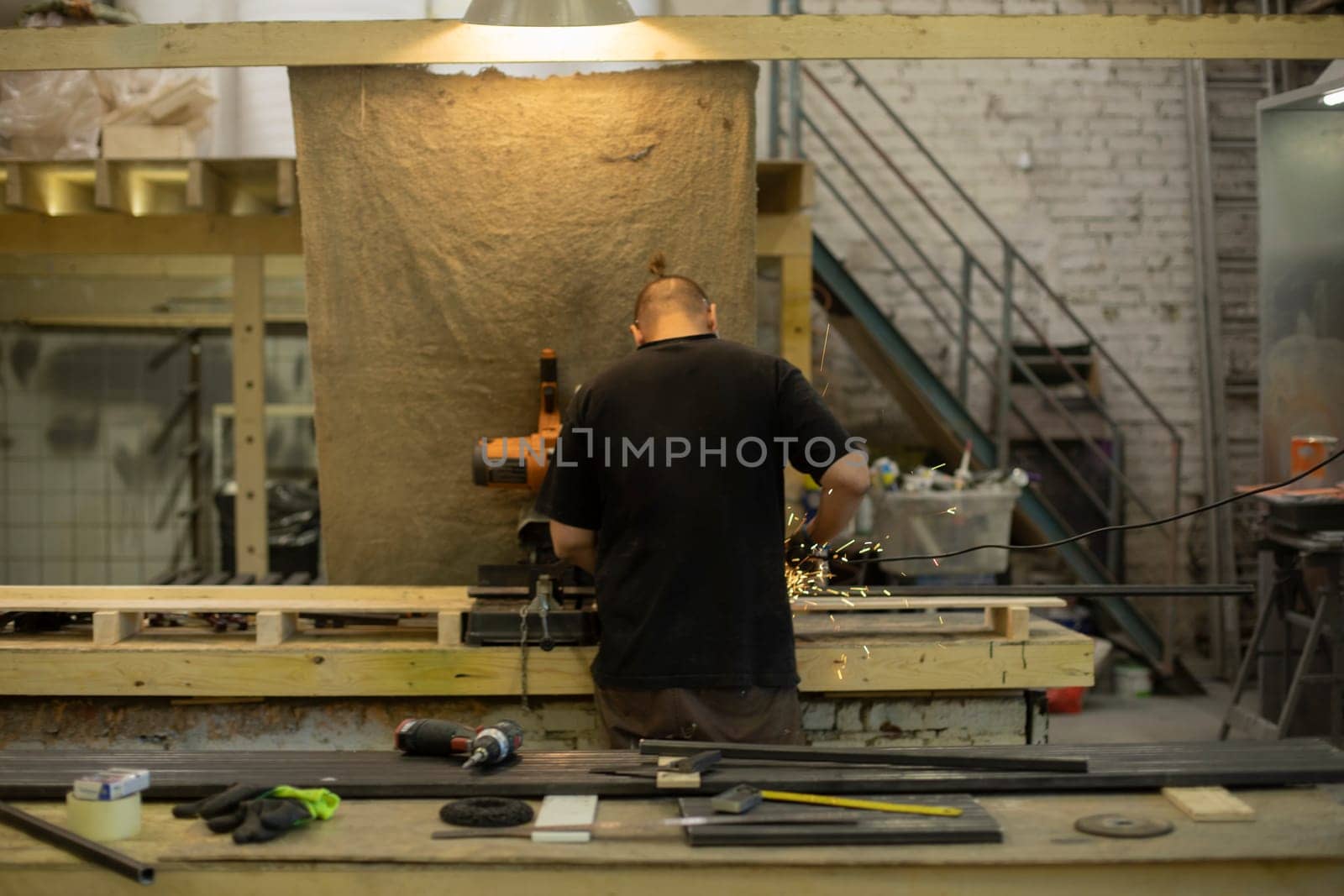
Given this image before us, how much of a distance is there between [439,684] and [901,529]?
3.37 metres

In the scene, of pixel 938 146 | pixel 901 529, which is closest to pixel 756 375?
pixel 901 529

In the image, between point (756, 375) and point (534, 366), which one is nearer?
point (756, 375)

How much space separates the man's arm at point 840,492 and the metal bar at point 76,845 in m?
1.55

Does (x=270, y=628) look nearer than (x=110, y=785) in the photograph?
No

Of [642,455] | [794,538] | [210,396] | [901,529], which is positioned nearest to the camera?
[642,455]

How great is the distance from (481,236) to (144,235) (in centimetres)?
210

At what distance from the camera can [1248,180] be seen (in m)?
7.15

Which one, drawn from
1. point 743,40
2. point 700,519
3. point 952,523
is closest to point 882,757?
point 700,519

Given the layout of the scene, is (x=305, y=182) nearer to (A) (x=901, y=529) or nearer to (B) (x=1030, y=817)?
(B) (x=1030, y=817)

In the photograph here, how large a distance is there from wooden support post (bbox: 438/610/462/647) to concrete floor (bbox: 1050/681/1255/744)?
333cm

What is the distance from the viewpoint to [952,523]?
5965 mm

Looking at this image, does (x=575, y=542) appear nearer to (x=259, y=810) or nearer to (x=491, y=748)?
(x=491, y=748)

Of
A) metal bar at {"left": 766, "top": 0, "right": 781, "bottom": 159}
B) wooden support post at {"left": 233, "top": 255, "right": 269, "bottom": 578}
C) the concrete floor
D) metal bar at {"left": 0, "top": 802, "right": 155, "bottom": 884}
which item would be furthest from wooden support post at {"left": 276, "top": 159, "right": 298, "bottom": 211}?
the concrete floor

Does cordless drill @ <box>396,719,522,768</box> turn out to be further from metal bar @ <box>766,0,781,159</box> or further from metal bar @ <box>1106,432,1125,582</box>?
metal bar @ <box>1106,432,1125,582</box>
